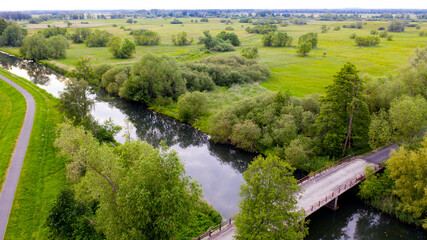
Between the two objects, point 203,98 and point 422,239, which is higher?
point 203,98

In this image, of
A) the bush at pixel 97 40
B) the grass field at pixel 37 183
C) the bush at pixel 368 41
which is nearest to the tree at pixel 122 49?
the bush at pixel 97 40

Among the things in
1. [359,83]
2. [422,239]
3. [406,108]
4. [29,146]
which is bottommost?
[422,239]

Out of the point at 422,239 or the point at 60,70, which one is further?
the point at 60,70

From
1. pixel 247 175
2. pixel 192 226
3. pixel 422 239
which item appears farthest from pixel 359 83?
A: pixel 192 226

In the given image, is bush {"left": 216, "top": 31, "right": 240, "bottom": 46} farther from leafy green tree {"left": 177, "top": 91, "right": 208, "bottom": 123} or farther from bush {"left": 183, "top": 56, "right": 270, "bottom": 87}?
leafy green tree {"left": 177, "top": 91, "right": 208, "bottom": 123}

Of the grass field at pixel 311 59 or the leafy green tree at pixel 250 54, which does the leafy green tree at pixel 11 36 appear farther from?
the leafy green tree at pixel 250 54

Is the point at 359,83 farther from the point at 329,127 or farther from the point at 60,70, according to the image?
the point at 60,70
